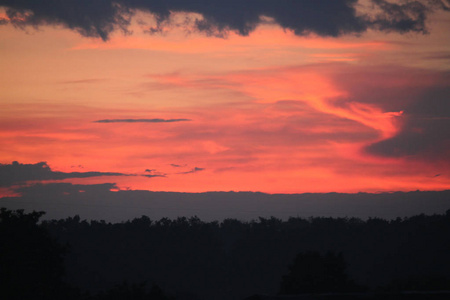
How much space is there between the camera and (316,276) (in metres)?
60.3

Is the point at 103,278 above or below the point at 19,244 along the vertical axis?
below

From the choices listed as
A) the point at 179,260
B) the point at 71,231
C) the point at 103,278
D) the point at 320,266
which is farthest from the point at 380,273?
the point at 71,231

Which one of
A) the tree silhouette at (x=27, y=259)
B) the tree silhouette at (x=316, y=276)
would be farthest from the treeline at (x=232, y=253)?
the tree silhouette at (x=27, y=259)

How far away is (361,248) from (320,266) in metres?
81.0

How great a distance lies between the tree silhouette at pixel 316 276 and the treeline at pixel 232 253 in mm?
45875

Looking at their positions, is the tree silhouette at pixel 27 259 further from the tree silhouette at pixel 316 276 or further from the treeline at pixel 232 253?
the treeline at pixel 232 253

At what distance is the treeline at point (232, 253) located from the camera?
119938mm

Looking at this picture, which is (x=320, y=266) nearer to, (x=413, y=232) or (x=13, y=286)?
(x=13, y=286)

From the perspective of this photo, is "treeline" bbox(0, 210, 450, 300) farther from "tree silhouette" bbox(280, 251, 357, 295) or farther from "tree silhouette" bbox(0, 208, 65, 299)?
"tree silhouette" bbox(0, 208, 65, 299)

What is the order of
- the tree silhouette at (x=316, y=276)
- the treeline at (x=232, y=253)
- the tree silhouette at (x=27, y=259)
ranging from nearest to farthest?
1. the tree silhouette at (x=27, y=259)
2. the tree silhouette at (x=316, y=276)
3. the treeline at (x=232, y=253)

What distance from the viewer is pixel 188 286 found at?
404 ft

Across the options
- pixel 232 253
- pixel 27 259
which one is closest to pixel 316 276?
pixel 27 259

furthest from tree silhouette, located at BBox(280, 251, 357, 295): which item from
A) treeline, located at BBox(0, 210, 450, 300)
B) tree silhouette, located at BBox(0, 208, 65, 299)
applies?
treeline, located at BBox(0, 210, 450, 300)

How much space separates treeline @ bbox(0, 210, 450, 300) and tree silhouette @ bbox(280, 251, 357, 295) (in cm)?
4587
